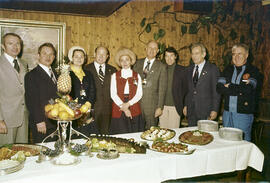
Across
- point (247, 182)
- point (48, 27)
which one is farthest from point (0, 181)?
point (48, 27)

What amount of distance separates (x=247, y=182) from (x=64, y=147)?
195 cm

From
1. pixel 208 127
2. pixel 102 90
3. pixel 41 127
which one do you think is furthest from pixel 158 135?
pixel 102 90

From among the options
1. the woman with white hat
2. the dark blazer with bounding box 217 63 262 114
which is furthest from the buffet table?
the woman with white hat

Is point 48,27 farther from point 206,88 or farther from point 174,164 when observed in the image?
point 174,164

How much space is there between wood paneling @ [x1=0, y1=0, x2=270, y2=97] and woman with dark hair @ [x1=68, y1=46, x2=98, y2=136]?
73.9 inches

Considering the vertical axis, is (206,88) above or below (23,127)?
above

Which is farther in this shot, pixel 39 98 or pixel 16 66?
pixel 16 66

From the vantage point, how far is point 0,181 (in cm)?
159

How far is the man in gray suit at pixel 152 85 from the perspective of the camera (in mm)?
4164

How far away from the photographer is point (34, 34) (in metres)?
4.92

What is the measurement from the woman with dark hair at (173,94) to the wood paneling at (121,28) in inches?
59.6

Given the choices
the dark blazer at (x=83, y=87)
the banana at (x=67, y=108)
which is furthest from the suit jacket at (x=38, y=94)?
the banana at (x=67, y=108)

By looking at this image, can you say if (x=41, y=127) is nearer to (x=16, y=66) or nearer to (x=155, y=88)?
(x=16, y=66)

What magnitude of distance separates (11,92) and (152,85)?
2.19 m
